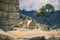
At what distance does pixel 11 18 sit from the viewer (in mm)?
5957

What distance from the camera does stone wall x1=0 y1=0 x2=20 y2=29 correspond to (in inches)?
220

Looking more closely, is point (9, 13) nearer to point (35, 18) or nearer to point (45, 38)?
point (45, 38)

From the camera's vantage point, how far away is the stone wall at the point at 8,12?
5594 millimetres

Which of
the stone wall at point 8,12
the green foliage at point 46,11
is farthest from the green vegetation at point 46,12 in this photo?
the stone wall at point 8,12

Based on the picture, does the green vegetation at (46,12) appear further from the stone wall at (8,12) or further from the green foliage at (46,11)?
the stone wall at (8,12)

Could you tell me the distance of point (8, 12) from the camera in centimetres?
583

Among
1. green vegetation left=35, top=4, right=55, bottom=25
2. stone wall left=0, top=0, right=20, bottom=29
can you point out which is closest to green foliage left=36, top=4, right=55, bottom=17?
green vegetation left=35, top=4, right=55, bottom=25

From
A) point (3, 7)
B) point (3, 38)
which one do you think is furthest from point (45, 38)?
point (3, 7)

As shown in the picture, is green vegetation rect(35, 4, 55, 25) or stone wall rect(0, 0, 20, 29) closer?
stone wall rect(0, 0, 20, 29)

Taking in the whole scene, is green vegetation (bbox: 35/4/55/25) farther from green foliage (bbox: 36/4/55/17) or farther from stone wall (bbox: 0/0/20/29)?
stone wall (bbox: 0/0/20/29)

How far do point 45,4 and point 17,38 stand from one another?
6.91 m

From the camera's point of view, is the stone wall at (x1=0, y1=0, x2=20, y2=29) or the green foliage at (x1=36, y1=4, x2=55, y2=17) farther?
the green foliage at (x1=36, y1=4, x2=55, y2=17)

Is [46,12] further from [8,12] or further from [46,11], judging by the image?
[8,12]

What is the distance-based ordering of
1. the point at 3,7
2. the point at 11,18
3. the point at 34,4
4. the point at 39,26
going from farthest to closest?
the point at 34,4 → the point at 39,26 → the point at 11,18 → the point at 3,7
